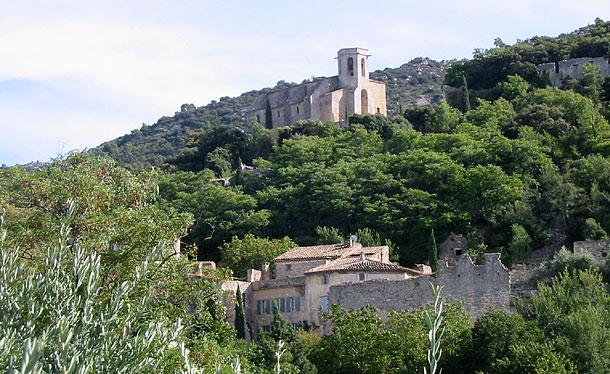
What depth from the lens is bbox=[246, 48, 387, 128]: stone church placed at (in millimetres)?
95188

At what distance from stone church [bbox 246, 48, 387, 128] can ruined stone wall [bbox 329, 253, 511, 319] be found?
4908 centimetres

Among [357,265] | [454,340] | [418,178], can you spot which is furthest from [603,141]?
[454,340]

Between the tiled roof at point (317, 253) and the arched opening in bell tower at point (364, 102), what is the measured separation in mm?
41430

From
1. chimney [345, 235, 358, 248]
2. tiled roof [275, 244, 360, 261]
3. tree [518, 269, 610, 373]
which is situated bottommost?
tree [518, 269, 610, 373]

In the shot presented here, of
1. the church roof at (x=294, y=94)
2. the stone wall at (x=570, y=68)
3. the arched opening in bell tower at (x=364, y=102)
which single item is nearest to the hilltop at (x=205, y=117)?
the church roof at (x=294, y=94)

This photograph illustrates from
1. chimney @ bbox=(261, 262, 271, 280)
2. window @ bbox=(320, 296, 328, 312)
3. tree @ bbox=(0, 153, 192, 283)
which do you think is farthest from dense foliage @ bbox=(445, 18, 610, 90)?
tree @ bbox=(0, 153, 192, 283)

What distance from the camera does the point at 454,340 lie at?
1601 inches

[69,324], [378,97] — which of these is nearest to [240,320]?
[69,324]

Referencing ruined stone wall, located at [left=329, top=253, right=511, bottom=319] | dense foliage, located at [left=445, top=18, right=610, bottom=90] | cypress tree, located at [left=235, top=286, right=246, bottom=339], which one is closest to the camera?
ruined stone wall, located at [left=329, top=253, right=511, bottom=319]

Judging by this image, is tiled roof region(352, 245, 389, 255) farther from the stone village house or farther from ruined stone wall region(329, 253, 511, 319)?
ruined stone wall region(329, 253, 511, 319)

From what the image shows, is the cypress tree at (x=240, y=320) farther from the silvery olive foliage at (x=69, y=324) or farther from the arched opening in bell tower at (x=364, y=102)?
the arched opening in bell tower at (x=364, y=102)

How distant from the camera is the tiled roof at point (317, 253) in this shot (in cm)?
5384

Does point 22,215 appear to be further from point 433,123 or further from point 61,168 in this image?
point 433,123

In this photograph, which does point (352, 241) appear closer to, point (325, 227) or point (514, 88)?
point (325, 227)
